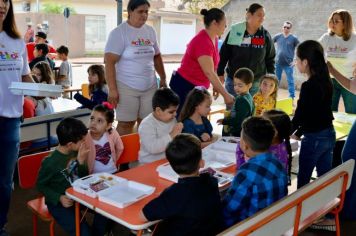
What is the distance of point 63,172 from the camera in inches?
98.8

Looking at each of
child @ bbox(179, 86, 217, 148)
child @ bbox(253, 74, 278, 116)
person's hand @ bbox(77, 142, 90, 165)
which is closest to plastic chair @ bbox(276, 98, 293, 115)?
child @ bbox(253, 74, 278, 116)

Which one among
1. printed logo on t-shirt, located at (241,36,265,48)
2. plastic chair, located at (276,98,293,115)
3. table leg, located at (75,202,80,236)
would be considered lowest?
table leg, located at (75,202,80,236)

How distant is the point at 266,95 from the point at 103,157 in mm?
2090

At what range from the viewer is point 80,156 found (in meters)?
2.59

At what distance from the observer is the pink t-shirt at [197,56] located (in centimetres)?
400

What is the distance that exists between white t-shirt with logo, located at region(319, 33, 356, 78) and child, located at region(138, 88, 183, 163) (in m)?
2.71

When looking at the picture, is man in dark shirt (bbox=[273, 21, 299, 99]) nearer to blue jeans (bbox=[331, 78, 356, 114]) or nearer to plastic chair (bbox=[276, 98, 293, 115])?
plastic chair (bbox=[276, 98, 293, 115])

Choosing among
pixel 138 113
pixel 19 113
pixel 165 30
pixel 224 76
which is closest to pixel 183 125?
pixel 138 113

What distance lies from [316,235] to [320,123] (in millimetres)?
890

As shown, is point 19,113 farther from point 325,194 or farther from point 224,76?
point 224,76

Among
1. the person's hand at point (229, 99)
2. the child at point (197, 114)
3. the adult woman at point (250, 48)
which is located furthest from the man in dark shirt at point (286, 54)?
the child at point (197, 114)

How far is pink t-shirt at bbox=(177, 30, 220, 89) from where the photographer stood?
400 centimetres

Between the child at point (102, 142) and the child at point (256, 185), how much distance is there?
110cm

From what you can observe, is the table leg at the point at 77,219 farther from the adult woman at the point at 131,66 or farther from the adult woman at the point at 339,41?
the adult woman at the point at 339,41
